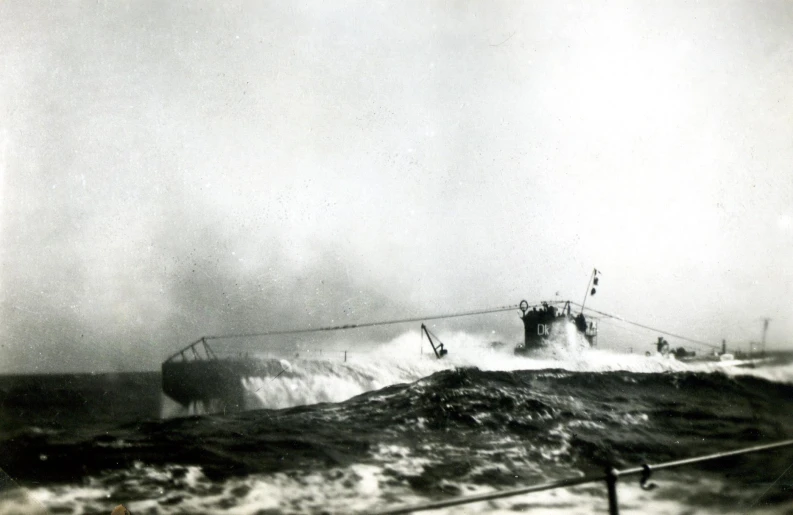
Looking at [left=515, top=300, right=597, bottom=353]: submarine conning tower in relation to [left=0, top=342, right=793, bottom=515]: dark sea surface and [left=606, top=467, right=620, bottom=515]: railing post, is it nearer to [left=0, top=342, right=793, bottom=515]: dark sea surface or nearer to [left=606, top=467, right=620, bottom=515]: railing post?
[left=0, top=342, right=793, bottom=515]: dark sea surface

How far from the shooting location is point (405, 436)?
2.88 m

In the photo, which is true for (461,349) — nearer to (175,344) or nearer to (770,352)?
(175,344)

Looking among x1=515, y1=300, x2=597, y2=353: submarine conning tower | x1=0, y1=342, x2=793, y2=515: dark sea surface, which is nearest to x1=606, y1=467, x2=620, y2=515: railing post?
x1=0, y1=342, x2=793, y2=515: dark sea surface

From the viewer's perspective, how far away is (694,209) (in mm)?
3305

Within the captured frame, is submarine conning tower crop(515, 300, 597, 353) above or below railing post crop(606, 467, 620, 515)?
above

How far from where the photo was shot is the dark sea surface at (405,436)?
2.55 meters

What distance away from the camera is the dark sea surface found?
2.55 meters

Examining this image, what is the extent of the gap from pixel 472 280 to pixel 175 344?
189cm

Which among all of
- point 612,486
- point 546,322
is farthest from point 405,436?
point 612,486

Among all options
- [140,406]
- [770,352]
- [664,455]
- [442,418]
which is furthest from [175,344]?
[770,352]

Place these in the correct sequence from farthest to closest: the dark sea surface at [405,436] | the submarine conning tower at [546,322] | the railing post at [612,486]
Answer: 1. the submarine conning tower at [546,322]
2. the dark sea surface at [405,436]
3. the railing post at [612,486]

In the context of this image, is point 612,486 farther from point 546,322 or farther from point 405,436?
point 546,322

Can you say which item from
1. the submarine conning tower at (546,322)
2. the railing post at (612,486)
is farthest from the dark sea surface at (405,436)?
the railing post at (612,486)

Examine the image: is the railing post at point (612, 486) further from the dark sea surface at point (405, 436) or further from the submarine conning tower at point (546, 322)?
the submarine conning tower at point (546, 322)
